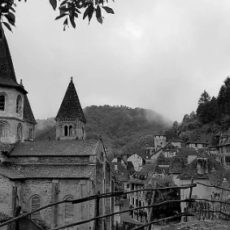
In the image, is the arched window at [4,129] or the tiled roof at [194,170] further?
the tiled roof at [194,170]

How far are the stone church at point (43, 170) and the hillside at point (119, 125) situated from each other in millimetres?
80304

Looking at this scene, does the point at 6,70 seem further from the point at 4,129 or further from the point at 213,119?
the point at 213,119

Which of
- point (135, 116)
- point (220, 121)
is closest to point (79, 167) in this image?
point (220, 121)

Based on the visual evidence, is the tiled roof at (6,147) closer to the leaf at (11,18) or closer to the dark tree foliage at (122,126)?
the leaf at (11,18)

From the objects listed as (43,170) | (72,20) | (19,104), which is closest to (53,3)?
(72,20)

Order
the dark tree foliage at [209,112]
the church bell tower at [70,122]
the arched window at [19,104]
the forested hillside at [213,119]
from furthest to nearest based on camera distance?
the dark tree foliage at [209,112], the forested hillside at [213,119], the church bell tower at [70,122], the arched window at [19,104]

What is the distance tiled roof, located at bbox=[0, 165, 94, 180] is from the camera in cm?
3155

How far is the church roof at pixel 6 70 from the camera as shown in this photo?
115 ft

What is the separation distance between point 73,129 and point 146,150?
72.7 m

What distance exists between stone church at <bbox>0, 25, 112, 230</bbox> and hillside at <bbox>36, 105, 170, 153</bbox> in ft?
263

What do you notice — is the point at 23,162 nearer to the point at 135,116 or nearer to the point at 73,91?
the point at 73,91

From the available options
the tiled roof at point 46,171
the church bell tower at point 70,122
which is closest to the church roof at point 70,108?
the church bell tower at point 70,122

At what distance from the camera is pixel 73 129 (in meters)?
45.0

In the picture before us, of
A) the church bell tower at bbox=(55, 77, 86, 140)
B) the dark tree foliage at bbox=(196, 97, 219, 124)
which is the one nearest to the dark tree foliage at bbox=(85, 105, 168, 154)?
the dark tree foliage at bbox=(196, 97, 219, 124)
